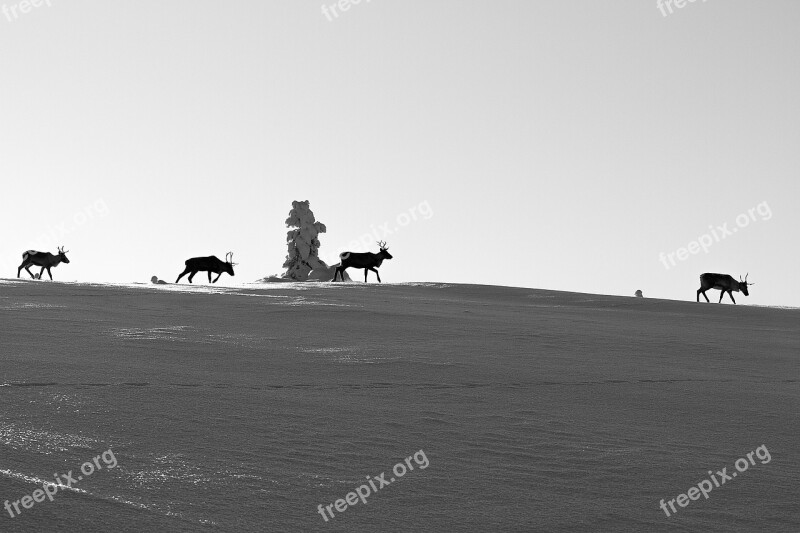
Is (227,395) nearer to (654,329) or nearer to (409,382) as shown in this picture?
(409,382)

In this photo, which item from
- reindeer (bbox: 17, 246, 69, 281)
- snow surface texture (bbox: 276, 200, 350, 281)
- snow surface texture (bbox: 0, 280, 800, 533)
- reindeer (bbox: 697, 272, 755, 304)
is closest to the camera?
snow surface texture (bbox: 0, 280, 800, 533)

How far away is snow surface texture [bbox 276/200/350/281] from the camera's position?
165 ft

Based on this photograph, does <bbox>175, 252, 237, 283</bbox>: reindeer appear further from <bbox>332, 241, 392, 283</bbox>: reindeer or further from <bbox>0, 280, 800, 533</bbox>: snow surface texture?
<bbox>0, 280, 800, 533</bbox>: snow surface texture

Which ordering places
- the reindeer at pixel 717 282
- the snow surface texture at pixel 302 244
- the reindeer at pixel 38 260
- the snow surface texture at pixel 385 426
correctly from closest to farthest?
the snow surface texture at pixel 385 426
the reindeer at pixel 717 282
the reindeer at pixel 38 260
the snow surface texture at pixel 302 244

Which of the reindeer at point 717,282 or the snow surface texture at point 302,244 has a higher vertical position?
the snow surface texture at point 302,244

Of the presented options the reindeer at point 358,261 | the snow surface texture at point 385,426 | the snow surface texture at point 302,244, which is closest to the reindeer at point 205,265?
the reindeer at point 358,261

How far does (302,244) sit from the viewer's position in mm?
50531

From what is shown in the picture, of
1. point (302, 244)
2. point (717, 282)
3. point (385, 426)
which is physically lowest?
point (385, 426)

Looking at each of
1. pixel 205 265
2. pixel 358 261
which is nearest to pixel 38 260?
pixel 205 265

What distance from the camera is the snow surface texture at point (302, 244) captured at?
50375mm

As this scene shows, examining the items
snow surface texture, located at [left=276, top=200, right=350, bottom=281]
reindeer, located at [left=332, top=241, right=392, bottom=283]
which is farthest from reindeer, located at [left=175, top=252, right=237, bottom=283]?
snow surface texture, located at [left=276, top=200, right=350, bottom=281]

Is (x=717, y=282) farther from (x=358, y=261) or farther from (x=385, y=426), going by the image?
(x=385, y=426)

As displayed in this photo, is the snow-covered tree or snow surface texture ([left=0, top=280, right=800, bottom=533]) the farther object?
the snow-covered tree

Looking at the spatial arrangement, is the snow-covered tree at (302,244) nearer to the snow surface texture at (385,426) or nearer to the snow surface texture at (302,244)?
the snow surface texture at (302,244)
